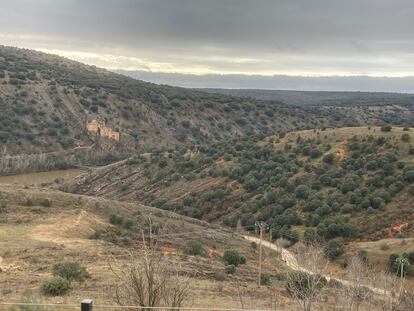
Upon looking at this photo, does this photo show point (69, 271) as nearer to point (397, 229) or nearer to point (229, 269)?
point (229, 269)

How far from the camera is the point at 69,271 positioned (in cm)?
2053

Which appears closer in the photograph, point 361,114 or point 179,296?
point 179,296

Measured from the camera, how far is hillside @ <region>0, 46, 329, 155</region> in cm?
9262

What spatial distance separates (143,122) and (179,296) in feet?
336

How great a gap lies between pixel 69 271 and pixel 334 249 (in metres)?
28.2

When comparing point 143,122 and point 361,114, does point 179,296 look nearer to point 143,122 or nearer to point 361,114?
point 143,122

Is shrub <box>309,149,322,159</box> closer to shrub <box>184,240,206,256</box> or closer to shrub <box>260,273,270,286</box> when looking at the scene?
shrub <box>184,240,206,256</box>

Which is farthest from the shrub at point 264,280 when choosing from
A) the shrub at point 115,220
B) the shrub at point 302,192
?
the shrub at point 302,192

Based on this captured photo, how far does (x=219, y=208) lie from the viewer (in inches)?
2361

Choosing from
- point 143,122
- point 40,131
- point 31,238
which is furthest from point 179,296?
point 143,122

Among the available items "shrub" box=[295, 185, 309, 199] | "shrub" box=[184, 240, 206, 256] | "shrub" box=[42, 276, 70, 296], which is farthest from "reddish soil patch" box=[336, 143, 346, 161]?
"shrub" box=[42, 276, 70, 296]

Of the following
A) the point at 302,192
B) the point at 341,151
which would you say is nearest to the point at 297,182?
the point at 302,192

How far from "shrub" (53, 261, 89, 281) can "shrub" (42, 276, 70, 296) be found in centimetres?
180

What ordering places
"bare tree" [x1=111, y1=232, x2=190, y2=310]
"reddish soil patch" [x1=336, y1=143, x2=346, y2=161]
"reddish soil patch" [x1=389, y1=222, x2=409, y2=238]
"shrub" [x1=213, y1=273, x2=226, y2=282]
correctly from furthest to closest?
1. "reddish soil patch" [x1=336, y1=143, x2=346, y2=161]
2. "reddish soil patch" [x1=389, y1=222, x2=409, y2=238]
3. "shrub" [x1=213, y1=273, x2=226, y2=282]
4. "bare tree" [x1=111, y1=232, x2=190, y2=310]
